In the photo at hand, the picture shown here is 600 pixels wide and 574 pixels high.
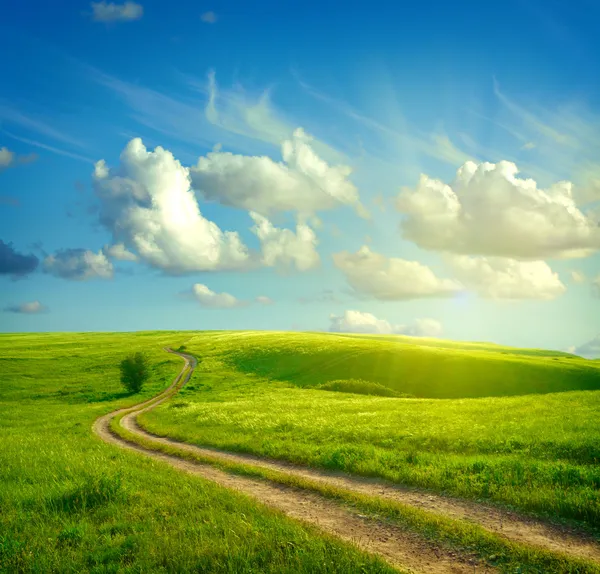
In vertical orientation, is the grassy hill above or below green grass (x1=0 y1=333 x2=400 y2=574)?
below

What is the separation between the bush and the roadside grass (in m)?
38.7

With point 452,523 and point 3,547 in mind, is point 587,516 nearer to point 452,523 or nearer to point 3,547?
point 452,523

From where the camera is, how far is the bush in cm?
5269

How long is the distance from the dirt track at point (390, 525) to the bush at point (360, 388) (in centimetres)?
3551

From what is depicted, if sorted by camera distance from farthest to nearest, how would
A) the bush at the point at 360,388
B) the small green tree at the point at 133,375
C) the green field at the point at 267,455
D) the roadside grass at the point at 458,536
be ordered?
the small green tree at the point at 133,375 → the bush at the point at 360,388 → the green field at the point at 267,455 → the roadside grass at the point at 458,536

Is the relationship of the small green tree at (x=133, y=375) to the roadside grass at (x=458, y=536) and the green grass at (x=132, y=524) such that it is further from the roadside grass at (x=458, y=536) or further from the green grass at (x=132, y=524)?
the roadside grass at (x=458, y=536)

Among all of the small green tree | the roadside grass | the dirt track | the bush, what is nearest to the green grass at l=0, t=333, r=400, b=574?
the dirt track

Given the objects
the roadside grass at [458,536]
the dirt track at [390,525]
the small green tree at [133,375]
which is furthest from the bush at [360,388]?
the roadside grass at [458,536]

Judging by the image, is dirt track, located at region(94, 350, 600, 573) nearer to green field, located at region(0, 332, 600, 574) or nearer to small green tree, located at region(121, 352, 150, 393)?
green field, located at region(0, 332, 600, 574)

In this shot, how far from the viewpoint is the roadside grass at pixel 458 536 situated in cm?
891

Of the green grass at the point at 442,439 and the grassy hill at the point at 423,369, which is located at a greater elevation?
the green grass at the point at 442,439

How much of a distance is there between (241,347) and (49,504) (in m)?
80.4

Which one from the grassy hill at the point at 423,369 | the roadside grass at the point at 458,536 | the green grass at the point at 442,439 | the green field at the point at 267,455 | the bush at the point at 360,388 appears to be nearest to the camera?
the roadside grass at the point at 458,536

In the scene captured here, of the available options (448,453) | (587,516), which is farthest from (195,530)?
(448,453)
